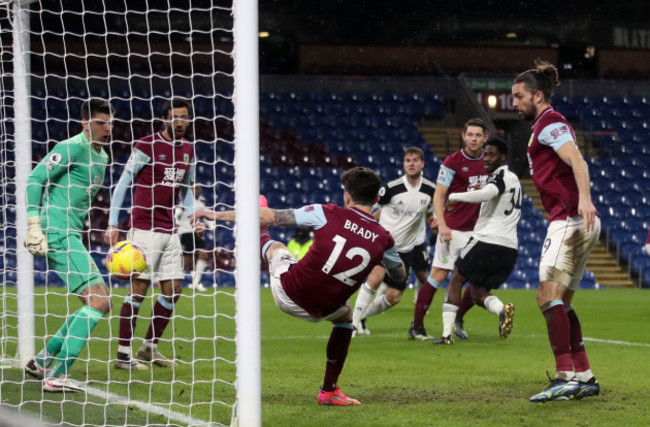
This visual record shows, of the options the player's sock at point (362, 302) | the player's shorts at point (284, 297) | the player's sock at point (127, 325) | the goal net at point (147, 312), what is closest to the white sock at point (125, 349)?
the player's sock at point (127, 325)

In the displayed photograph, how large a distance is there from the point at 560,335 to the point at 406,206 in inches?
167

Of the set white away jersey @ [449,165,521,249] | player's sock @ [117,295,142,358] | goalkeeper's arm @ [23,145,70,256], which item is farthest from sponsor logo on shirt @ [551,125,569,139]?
player's sock @ [117,295,142,358]

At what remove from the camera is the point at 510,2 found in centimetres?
2686

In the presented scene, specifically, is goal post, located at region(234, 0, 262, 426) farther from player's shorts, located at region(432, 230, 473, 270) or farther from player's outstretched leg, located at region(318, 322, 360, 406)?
player's shorts, located at region(432, 230, 473, 270)

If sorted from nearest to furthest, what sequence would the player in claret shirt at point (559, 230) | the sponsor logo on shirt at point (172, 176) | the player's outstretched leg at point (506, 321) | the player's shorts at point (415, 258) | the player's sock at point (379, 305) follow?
the player in claret shirt at point (559, 230) → the sponsor logo on shirt at point (172, 176) → the player's outstretched leg at point (506, 321) → the player's sock at point (379, 305) → the player's shorts at point (415, 258)

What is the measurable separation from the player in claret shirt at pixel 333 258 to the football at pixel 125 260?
127cm

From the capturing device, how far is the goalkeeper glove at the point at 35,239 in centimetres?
553

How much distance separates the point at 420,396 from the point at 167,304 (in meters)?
2.31

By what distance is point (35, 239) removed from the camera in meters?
5.54

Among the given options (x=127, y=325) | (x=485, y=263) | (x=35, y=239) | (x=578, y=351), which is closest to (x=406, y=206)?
(x=485, y=263)

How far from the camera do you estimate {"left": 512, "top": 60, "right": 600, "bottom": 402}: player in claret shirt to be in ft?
17.2

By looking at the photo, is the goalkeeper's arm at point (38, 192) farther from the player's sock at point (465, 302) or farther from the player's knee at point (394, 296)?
the player's sock at point (465, 302)

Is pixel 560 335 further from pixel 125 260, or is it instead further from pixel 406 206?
pixel 406 206

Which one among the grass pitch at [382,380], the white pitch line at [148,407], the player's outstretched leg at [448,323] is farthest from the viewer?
the player's outstretched leg at [448,323]
